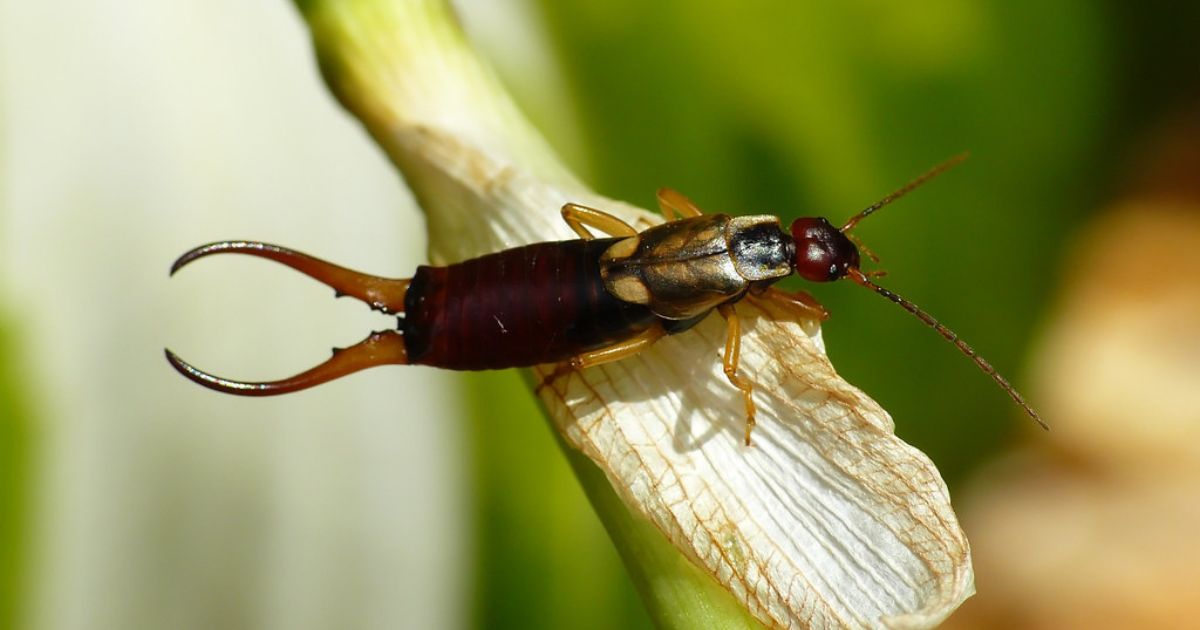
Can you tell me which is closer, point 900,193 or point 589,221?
point 589,221

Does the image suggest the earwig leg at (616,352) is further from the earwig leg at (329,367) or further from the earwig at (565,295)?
the earwig leg at (329,367)

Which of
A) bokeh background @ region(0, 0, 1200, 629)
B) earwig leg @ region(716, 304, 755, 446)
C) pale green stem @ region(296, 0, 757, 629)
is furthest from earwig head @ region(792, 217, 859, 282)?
bokeh background @ region(0, 0, 1200, 629)

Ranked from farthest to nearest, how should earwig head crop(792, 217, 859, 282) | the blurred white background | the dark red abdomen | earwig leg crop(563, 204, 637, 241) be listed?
the blurred white background < earwig head crop(792, 217, 859, 282) < the dark red abdomen < earwig leg crop(563, 204, 637, 241)

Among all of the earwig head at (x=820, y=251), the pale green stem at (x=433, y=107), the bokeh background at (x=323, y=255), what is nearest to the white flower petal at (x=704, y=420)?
the pale green stem at (x=433, y=107)

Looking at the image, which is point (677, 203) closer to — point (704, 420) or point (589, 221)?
point (589, 221)

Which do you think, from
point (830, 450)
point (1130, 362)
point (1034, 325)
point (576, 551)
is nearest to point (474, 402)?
point (576, 551)

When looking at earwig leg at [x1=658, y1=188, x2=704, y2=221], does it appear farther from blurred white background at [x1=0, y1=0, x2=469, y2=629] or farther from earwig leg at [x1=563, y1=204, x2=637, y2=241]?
blurred white background at [x1=0, y1=0, x2=469, y2=629]

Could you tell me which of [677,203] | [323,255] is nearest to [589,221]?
[677,203]
